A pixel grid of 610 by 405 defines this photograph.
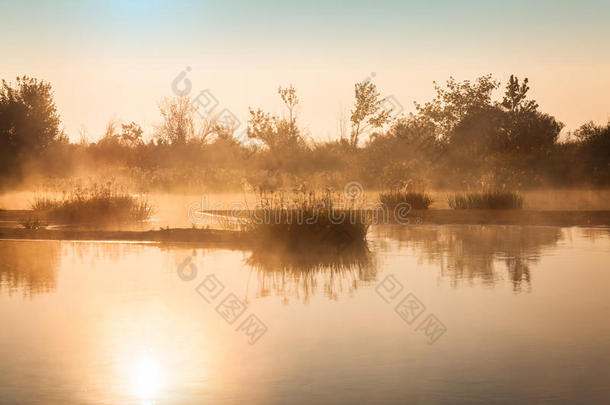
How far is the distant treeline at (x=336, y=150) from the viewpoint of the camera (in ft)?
134

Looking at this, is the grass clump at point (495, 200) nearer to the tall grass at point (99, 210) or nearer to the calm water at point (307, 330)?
the tall grass at point (99, 210)

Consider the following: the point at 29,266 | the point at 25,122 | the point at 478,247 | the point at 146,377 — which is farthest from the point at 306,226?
the point at 25,122

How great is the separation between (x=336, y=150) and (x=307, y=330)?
4979 cm

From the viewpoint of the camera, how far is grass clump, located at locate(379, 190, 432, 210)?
26.5 metres

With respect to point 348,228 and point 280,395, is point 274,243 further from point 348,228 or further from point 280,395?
point 280,395

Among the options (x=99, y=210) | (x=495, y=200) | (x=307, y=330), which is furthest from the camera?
(x=495, y=200)

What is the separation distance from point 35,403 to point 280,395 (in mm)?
1624

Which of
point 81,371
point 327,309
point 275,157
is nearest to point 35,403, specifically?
point 81,371

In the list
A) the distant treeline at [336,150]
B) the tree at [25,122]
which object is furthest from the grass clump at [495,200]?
the tree at [25,122]

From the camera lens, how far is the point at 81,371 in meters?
6.91

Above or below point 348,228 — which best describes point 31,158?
above

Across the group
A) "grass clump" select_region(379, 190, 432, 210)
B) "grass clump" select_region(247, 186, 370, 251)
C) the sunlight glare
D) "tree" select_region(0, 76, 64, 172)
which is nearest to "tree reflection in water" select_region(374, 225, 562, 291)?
"grass clump" select_region(247, 186, 370, 251)

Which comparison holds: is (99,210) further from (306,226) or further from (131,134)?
(131,134)

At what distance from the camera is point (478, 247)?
54.2ft
